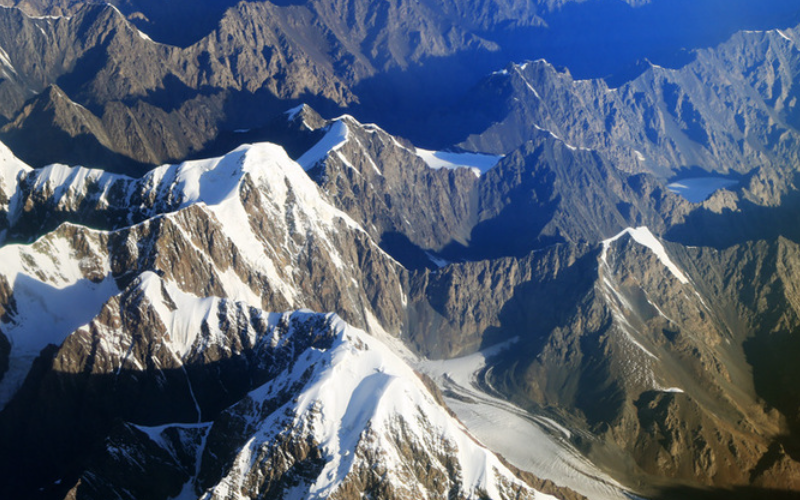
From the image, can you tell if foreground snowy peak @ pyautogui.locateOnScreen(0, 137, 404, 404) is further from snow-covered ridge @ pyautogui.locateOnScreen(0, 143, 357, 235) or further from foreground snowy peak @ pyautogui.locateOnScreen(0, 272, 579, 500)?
foreground snowy peak @ pyautogui.locateOnScreen(0, 272, 579, 500)

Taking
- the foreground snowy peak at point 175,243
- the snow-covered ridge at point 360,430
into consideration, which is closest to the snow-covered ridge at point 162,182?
the foreground snowy peak at point 175,243

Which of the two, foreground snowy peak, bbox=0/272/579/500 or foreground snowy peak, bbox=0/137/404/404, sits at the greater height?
foreground snowy peak, bbox=0/137/404/404

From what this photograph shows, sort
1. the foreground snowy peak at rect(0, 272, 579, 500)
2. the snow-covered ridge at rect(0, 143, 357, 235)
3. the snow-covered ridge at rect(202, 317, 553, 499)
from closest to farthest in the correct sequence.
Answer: the snow-covered ridge at rect(202, 317, 553, 499) < the foreground snowy peak at rect(0, 272, 579, 500) < the snow-covered ridge at rect(0, 143, 357, 235)

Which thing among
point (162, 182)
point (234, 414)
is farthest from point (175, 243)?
point (234, 414)

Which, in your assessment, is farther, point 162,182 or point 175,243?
point 162,182

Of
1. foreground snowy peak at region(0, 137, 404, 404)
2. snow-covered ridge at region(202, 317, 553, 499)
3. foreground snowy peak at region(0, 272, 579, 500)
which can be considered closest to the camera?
snow-covered ridge at region(202, 317, 553, 499)

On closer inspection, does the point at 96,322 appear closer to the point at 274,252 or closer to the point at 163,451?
the point at 163,451

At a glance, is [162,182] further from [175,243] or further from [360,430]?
[360,430]

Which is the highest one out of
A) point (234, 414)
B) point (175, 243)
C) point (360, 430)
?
point (175, 243)

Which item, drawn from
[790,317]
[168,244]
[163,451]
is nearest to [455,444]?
[163,451]

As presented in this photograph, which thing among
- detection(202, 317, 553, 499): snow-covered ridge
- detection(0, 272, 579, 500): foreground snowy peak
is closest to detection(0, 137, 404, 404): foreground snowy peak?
detection(0, 272, 579, 500): foreground snowy peak

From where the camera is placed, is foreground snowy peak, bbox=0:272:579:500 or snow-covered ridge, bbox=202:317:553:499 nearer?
snow-covered ridge, bbox=202:317:553:499
